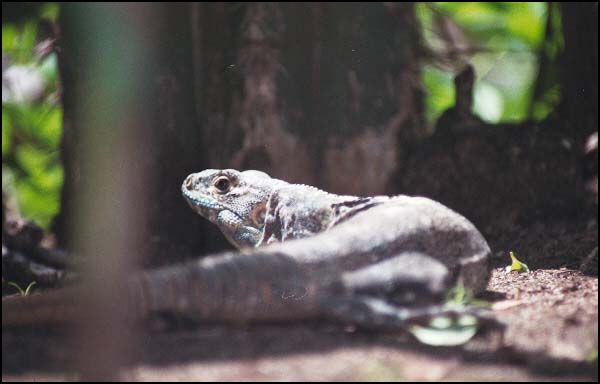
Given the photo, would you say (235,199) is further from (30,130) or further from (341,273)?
(30,130)

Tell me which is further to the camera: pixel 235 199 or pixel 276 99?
pixel 276 99

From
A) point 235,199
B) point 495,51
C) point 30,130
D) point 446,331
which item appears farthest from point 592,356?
point 30,130

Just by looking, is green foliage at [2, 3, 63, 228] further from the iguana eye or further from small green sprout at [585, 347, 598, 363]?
small green sprout at [585, 347, 598, 363]

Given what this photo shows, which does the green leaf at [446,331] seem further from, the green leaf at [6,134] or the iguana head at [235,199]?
the green leaf at [6,134]

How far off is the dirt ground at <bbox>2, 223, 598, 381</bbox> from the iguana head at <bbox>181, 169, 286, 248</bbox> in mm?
1823

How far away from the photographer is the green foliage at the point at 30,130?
33.2ft

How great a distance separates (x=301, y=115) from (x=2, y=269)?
2945 millimetres

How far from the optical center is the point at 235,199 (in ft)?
19.3

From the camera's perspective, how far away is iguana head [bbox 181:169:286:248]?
579 cm

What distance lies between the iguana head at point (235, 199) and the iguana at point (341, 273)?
1.86 feet

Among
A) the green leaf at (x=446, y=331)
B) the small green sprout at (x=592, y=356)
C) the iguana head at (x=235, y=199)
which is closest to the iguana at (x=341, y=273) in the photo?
the green leaf at (x=446, y=331)

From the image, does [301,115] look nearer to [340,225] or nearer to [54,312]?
[340,225]

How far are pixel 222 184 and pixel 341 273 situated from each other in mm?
1886

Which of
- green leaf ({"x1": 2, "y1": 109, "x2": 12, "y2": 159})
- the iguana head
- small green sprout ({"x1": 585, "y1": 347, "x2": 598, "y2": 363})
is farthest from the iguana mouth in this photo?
green leaf ({"x1": 2, "y1": 109, "x2": 12, "y2": 159})
